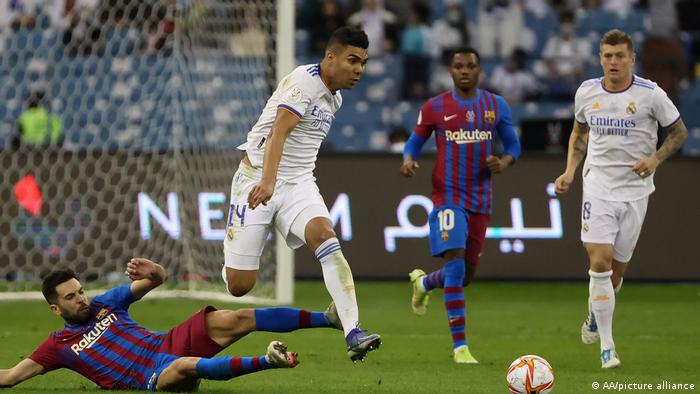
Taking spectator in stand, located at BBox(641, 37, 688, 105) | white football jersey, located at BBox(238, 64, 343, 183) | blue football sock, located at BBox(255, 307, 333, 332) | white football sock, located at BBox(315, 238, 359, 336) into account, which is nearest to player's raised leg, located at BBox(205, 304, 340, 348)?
blue football sock, located at BBox(255, 307, 333, 332)

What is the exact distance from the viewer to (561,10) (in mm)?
20172

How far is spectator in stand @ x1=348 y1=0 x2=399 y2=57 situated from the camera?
19719 millimetres

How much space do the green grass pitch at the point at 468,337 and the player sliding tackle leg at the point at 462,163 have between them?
0.74m

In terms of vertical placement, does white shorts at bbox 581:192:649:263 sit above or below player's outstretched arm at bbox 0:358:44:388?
above

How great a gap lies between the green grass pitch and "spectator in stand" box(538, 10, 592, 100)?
512 centimetres

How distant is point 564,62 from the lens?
63.7 ft

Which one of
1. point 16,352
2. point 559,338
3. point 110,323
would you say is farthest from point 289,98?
point 559,338

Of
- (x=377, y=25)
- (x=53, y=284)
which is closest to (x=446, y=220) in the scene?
(x=53, y=284)

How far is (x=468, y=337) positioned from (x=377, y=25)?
9.95 metres

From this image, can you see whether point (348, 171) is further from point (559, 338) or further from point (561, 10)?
point (561, 10)

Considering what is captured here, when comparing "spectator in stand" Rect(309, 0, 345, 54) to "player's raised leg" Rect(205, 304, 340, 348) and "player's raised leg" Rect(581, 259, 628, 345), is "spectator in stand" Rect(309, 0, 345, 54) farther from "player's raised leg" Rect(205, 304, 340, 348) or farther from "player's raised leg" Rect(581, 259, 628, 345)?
"player's raised leg" Rect(205, 304, 340, 348)

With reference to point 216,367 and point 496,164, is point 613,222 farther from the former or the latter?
point 216,367

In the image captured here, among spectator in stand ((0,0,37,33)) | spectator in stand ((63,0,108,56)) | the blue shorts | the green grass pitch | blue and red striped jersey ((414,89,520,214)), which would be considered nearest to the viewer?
the green grass pitch

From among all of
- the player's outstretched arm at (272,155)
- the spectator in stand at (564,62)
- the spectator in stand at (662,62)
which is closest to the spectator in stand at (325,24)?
the spectator in stand at (564,62)
